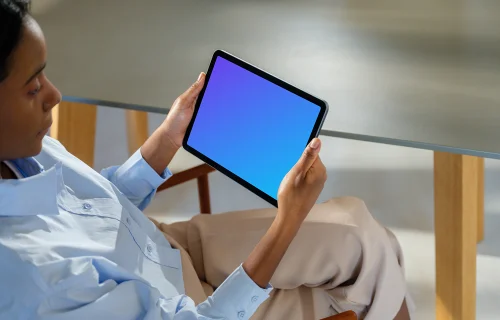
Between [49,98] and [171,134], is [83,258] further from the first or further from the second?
[171,134]

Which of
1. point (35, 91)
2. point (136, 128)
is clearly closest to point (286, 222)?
point (35, 91)

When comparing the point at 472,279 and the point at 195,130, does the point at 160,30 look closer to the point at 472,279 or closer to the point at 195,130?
the point at 195,130

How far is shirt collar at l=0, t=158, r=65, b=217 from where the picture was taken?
1024 mm

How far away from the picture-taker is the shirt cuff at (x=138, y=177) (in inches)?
54.9

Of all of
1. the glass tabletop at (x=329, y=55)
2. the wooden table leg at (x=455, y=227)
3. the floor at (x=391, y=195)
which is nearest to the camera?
the glass tabletop at (x=329, y=55)

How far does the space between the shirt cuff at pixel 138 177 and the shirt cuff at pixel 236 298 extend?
0.30 meters

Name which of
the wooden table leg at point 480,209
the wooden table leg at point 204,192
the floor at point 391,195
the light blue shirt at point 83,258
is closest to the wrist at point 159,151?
the light blue shirt at point 83,258

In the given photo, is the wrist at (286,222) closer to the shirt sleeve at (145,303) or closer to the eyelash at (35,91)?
the shirt sleeve at (145,303)

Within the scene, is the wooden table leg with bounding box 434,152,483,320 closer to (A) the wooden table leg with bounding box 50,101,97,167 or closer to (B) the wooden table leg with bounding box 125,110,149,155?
(A) the wooden table leg with bounding box 50,101,97,167

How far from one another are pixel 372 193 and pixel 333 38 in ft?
2.74

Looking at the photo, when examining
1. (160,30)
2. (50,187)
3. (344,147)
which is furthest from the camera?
(344,147)

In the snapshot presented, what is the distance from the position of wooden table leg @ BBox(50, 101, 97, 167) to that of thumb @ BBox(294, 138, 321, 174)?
2.45ft

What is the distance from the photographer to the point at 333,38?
1.64m

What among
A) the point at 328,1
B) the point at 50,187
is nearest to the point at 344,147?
the point at 328,1
